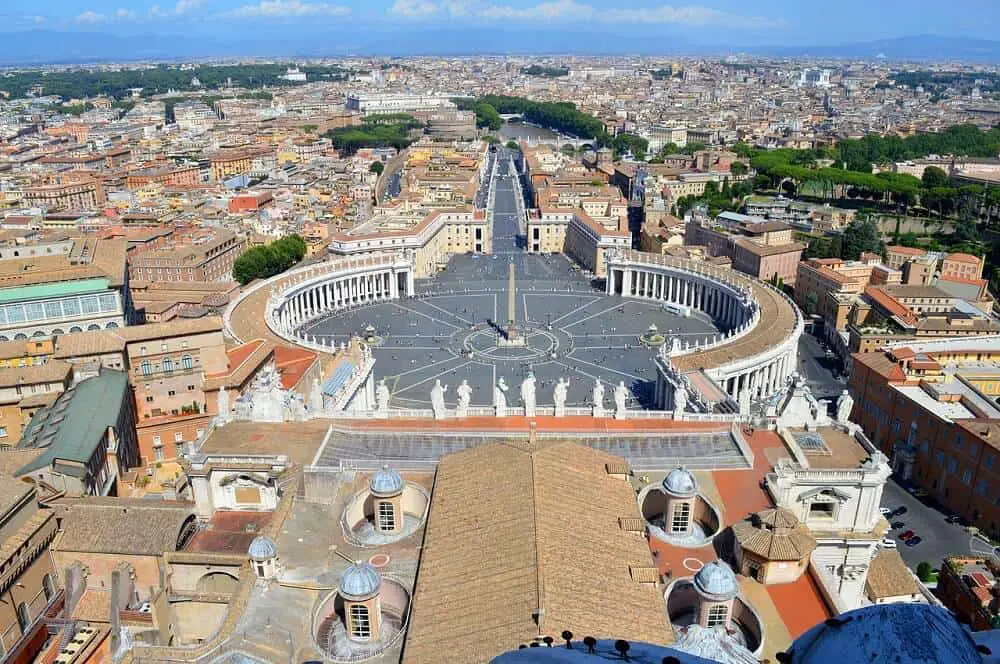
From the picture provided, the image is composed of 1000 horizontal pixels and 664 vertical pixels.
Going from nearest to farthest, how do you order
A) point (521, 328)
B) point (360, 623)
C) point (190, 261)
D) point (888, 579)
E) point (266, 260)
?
point (360, 623), point (888, 579), point (521, 328), point (190, 261), point (266, 260)

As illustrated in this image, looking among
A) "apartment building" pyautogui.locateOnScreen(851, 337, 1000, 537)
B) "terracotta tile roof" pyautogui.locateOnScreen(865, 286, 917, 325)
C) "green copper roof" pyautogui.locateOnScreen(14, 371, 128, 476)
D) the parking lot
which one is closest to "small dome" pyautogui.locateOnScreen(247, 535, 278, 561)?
"green copper roof" pyautogui.locateOnScreen(14, 371, 128, 476)

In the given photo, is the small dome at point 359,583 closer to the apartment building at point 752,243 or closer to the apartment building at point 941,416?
the apartment building at point 941,416

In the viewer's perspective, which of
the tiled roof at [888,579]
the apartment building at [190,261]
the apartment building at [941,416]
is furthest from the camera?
the apartment building at [190,261]

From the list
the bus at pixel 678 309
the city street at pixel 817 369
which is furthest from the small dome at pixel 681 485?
the bus at pixel 678 309

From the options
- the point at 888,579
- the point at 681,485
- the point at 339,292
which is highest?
the point at 681,485

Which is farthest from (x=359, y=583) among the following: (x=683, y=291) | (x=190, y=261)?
(x=683, y=291)

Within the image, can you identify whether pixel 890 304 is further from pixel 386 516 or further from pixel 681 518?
pixel 386 516

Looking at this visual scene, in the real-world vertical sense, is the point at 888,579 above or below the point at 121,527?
below
